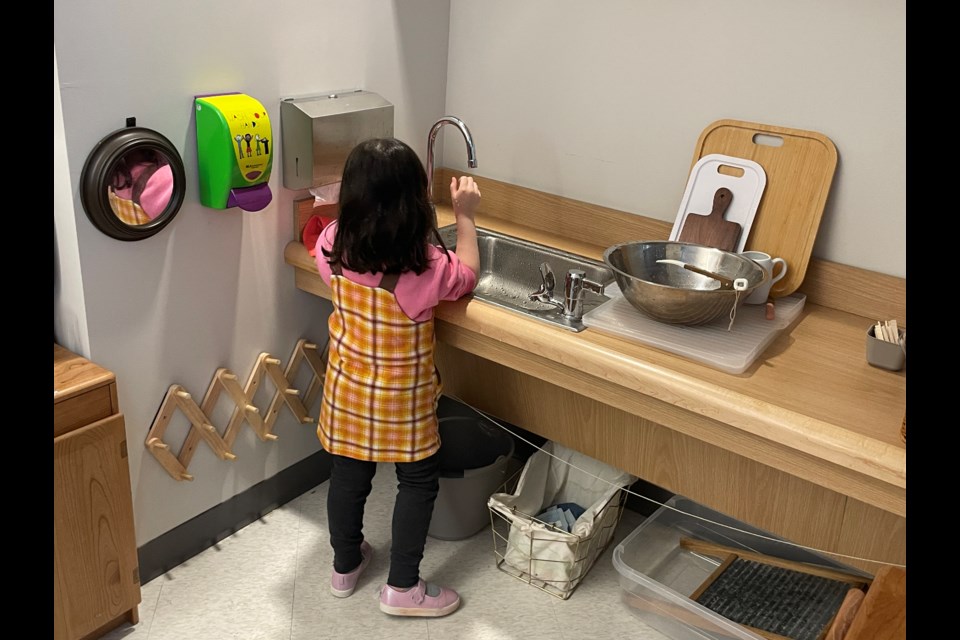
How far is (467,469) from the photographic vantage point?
241 cm

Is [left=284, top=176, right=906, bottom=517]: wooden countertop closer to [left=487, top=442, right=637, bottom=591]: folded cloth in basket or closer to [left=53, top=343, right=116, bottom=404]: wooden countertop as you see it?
[left=487, top=442, right=637, bottom=591]: folded cloth in basket

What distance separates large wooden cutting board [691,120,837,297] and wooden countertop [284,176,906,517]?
15 centimetres

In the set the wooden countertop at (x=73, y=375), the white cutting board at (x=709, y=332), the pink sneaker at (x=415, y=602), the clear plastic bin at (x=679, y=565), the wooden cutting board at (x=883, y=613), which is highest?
the white cutting board at (x=709, y=332)

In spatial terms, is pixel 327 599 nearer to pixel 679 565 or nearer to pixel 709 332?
pixel 679 565

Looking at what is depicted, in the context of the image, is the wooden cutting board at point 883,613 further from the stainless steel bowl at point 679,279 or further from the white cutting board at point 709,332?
the stainless steel bowl at point 679,279

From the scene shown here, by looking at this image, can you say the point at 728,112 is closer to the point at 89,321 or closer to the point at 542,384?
the point at 542,384

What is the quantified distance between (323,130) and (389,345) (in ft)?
1.85

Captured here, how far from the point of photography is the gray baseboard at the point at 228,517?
210cm

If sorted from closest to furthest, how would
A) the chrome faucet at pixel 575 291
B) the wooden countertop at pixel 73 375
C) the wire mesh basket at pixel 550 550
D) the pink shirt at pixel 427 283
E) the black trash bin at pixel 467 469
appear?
the wooden countertop at pixel 73 375 < the pink shirt at pixel 427 283 < the chrome faucet at pixel 575 291 < the wire mesh basket at pixel 550 550 < the black trash bin at pixel 467 469

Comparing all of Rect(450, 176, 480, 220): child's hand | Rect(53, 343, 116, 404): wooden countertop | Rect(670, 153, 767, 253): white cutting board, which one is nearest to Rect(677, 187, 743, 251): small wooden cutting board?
Rect(670, 153, 767, 253): white cutting board

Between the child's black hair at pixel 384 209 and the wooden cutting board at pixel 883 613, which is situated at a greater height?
the child's black hair at pixel 384 209

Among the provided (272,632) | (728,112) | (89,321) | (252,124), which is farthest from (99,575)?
(728,112)

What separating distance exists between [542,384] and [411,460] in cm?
41

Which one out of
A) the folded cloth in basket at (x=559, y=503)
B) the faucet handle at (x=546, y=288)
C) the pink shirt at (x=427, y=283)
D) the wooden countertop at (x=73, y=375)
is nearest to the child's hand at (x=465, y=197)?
the pink shirt at (x=427, y=283)
